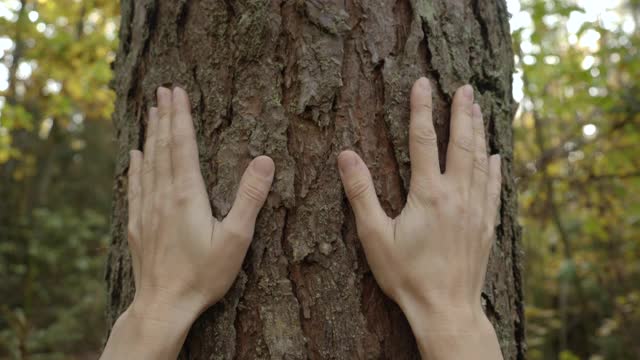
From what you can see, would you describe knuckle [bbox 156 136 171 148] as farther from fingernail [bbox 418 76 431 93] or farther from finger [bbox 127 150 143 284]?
fingernail [bbox 418 76 431 93]

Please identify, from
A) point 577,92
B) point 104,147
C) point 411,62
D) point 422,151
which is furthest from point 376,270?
point 104,147

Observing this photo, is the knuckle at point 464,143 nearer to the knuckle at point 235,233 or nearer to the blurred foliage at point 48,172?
the knuckle at point 235,233

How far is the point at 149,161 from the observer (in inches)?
54.9

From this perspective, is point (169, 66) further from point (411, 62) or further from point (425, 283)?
point (425, 283)

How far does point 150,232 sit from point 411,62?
741mm

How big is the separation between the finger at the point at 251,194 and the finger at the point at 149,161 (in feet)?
0.79

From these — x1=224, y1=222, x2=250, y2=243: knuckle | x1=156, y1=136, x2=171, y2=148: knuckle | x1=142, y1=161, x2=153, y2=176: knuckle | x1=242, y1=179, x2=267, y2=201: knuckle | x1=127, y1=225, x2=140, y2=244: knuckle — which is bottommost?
x1=127, y1=225, x2=140, y2=244: knuckle

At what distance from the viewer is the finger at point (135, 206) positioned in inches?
52.9

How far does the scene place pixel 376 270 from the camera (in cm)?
122

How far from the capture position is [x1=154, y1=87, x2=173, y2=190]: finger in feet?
4.39

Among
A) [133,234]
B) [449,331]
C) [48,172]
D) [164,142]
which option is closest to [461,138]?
[449,331]

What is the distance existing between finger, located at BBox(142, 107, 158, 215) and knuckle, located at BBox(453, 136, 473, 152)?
74cm

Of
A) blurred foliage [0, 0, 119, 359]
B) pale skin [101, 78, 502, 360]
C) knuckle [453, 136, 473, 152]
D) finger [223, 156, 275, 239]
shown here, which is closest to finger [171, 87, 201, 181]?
pale skin [101, 78, 502, 360]

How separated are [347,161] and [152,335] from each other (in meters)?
0.57
